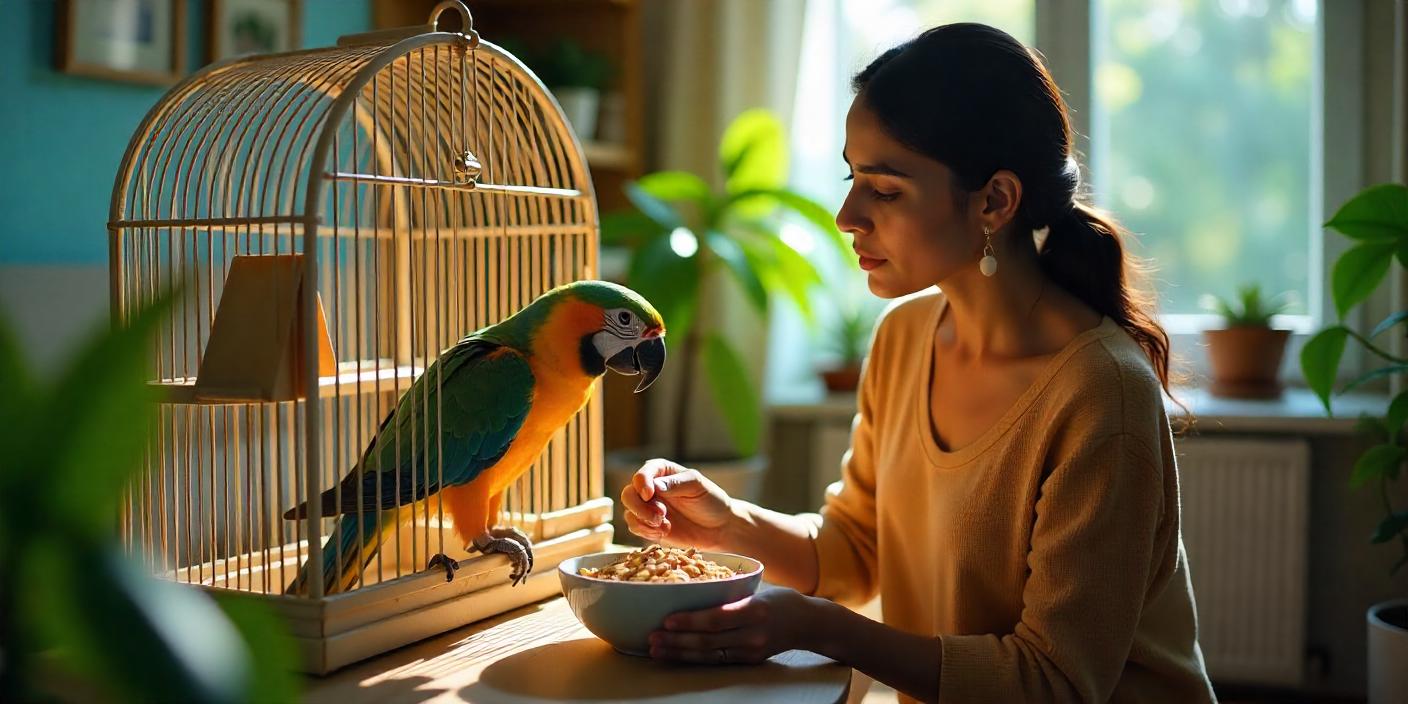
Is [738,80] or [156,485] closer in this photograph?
[156,485]

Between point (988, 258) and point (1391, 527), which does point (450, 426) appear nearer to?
point (988, 258)

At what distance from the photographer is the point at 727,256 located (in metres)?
2.68

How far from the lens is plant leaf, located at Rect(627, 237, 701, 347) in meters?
2.59

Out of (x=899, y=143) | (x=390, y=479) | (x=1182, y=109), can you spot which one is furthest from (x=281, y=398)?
(x=1182, y=109)

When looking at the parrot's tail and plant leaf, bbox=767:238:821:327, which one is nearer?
the parrot's tail

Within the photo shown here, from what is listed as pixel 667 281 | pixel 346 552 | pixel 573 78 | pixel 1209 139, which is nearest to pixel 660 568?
pixel 346 552

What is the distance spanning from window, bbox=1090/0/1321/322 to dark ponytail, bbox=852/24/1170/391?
5.79 ft

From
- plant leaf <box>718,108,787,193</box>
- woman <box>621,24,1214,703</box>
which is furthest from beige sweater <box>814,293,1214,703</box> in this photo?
plant leaf <box>718,108,787,193</box>

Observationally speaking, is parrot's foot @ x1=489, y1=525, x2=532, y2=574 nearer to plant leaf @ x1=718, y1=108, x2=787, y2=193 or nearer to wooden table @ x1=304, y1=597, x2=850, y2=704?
wooden table @ x1=304, y1=597, x2=850, y2=704

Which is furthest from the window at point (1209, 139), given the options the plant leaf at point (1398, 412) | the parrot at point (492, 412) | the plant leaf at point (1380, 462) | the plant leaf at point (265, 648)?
the plant leaf at point (265, 648)

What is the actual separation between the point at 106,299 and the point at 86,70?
428 mm

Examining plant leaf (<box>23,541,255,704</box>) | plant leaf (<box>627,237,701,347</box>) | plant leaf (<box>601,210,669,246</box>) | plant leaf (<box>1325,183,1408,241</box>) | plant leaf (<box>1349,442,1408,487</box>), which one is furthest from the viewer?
plant leaf (<box>601,210,669,246</box>)

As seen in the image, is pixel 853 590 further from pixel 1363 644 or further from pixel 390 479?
pixel 1363 644

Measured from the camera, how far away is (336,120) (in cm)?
107
